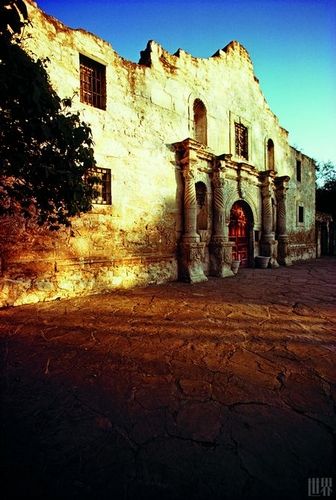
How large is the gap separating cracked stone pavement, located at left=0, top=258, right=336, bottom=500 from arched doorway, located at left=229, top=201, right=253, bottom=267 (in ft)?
22.0

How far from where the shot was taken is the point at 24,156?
105 inches

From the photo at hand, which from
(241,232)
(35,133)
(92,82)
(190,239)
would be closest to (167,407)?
(35,133)

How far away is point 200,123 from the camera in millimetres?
9062

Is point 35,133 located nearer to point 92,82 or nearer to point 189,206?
point 92,82

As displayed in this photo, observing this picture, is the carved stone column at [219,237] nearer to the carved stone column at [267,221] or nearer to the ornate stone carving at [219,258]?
the ornate stone carving at [219,258]

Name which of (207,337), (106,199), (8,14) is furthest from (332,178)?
(8,14)

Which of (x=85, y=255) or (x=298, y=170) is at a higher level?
(x=298, y=170)

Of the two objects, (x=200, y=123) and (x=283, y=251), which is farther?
(x=283, y=251)

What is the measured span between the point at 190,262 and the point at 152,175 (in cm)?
291

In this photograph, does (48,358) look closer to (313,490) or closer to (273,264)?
(313,490)

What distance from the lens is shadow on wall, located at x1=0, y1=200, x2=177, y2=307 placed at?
4.96 meters

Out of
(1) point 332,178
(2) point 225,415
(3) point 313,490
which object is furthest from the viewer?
(1) point 332,178

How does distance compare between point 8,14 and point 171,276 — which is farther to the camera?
point 171,276

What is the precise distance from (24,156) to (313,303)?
544cm
